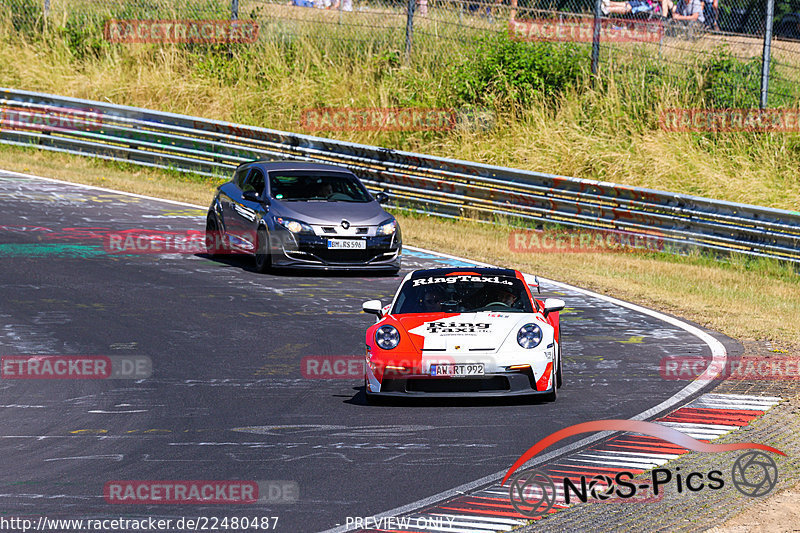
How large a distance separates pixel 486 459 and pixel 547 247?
12.3 meters

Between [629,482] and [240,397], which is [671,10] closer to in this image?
[240,397]

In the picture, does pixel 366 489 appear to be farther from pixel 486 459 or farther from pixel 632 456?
pixel 632 456

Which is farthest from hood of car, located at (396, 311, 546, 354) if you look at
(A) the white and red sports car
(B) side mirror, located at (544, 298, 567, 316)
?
(B) side mirror, located at (544, 298, 567, 316)

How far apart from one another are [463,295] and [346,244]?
5591 millimetres

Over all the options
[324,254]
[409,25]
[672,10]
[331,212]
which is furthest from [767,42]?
[324,254]

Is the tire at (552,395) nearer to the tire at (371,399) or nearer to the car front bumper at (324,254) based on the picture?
the tire at (371,399)

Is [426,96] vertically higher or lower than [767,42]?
lower

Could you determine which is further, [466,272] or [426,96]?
[426,96]

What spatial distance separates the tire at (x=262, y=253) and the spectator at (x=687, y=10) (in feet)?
37.3

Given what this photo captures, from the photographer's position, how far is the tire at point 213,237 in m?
18.0

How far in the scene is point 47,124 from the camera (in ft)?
84.9

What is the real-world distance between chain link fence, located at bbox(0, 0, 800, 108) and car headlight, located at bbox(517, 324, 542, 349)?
13204 mm

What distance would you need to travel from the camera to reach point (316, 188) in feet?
58.3

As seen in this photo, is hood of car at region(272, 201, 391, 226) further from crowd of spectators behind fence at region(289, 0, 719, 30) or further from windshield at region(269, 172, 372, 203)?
crowd of spectators behind fence at region(289, 0, 719, 30)
